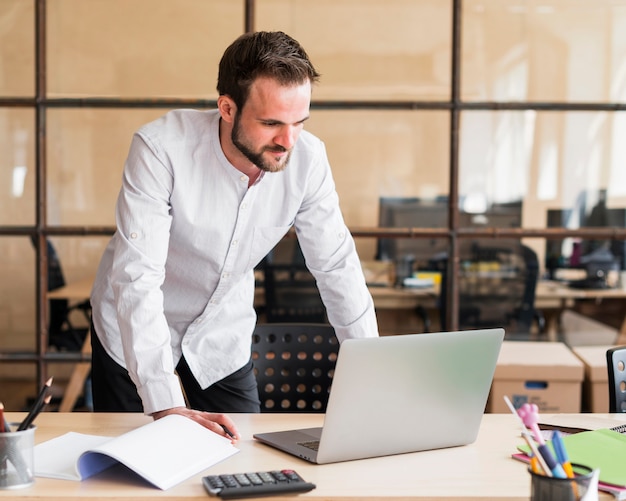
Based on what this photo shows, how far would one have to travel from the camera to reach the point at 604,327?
144 inches

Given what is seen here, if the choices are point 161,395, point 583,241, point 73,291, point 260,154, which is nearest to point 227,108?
point 260,154

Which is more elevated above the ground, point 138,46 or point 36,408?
point 138,46

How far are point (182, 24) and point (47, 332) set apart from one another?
1.37 metres

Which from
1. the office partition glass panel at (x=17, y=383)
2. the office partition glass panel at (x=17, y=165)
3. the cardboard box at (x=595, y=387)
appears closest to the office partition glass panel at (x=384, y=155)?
the cardboard box at (x=595, y=387)

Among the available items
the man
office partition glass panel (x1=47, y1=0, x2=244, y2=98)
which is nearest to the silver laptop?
the man

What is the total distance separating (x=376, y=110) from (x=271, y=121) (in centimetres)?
166

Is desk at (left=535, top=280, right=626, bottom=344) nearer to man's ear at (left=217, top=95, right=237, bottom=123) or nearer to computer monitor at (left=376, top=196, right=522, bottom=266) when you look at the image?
computer monitor at (left=376, top=196, right=522, bottom=266)

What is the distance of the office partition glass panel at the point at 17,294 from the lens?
3523 mm

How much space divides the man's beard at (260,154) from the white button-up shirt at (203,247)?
130 mm

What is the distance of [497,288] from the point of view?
11.8 ft

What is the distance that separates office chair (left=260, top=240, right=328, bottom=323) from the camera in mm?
3551

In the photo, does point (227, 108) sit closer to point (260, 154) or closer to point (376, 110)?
point (260, 154)

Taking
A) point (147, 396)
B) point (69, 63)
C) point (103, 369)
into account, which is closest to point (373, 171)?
point (69, 63)

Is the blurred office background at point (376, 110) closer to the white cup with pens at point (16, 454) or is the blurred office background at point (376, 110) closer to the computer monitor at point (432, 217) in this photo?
the computer monitor at point (432, 217)
